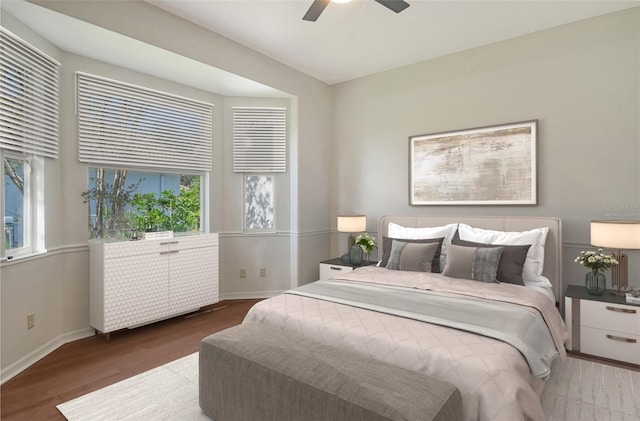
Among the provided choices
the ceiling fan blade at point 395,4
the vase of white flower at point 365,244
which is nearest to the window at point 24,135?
the ceiling fan blade at point 395,4

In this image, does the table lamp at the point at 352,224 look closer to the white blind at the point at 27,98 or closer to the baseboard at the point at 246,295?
the baseboard at the point at 246,295

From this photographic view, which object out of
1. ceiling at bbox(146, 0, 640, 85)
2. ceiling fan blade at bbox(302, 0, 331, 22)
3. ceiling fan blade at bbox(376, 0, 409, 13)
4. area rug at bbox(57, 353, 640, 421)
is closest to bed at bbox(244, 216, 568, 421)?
area rug at bbox(57, 353, 640, 421)

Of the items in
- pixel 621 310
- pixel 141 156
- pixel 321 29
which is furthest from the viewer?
pixel 141 156

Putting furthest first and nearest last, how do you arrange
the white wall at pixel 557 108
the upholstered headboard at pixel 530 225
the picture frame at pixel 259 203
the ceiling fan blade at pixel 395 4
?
1. the picture frame at pixel 259 203
2. the upholstered headboard at pixel 530 225
3. the white wall at pixel 557 108
4. the ceiling fan blade at pixel 395 4

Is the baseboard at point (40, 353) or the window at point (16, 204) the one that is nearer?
the baseboard at point (40, 353)

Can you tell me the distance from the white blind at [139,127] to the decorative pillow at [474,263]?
10.3 ft

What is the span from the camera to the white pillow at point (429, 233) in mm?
3371

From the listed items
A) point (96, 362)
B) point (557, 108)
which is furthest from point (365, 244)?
point (96, 362)

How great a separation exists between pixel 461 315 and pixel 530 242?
4.90ft

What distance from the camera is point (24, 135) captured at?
8.79 feet

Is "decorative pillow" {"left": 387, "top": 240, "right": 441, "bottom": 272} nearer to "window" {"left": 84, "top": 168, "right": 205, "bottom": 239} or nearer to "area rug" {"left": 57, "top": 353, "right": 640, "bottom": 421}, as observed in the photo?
"area rug" {"left": 57, "top": 353, "right": 640, "bottom": 421}

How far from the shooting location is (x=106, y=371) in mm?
2631

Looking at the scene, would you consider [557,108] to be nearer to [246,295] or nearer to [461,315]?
[461,315]

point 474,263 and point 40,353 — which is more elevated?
point 474,263
